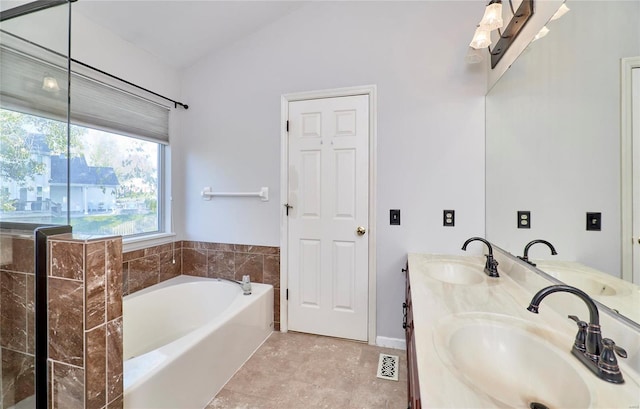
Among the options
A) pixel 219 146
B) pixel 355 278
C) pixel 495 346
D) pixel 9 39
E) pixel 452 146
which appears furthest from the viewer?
pixel 219 146

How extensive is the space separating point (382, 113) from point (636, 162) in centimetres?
159

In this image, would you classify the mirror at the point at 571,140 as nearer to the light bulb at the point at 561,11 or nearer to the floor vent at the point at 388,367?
the light bulb at the point at 561,11

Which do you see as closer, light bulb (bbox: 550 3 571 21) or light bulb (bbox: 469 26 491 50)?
light bulb (bbox: 550 3 571 21)

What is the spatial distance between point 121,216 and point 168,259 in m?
0.56

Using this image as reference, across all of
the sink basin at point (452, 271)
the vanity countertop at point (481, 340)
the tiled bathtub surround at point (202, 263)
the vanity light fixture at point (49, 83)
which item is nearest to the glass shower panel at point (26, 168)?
the vanity light fixture at point (49, 83)

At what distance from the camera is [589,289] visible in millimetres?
860

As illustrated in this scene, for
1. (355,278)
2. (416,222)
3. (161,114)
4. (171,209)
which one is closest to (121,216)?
(171,209)

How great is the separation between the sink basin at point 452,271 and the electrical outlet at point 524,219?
350 millimetres

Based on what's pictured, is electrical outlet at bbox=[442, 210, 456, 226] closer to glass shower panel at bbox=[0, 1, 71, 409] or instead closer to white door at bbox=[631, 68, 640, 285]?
white door at bbox=[631, 68, 640, 285]

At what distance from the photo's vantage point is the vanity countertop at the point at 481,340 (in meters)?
0.57

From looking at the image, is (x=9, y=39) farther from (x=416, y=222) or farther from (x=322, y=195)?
(x=416, y=222)

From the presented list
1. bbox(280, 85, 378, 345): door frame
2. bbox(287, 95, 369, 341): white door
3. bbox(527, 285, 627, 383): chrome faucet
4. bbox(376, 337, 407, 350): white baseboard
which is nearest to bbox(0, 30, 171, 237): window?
bbox(280, 85, 378, 345): door frame

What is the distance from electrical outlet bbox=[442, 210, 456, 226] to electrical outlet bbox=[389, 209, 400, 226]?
1.06 feet

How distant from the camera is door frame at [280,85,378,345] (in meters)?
2.11
